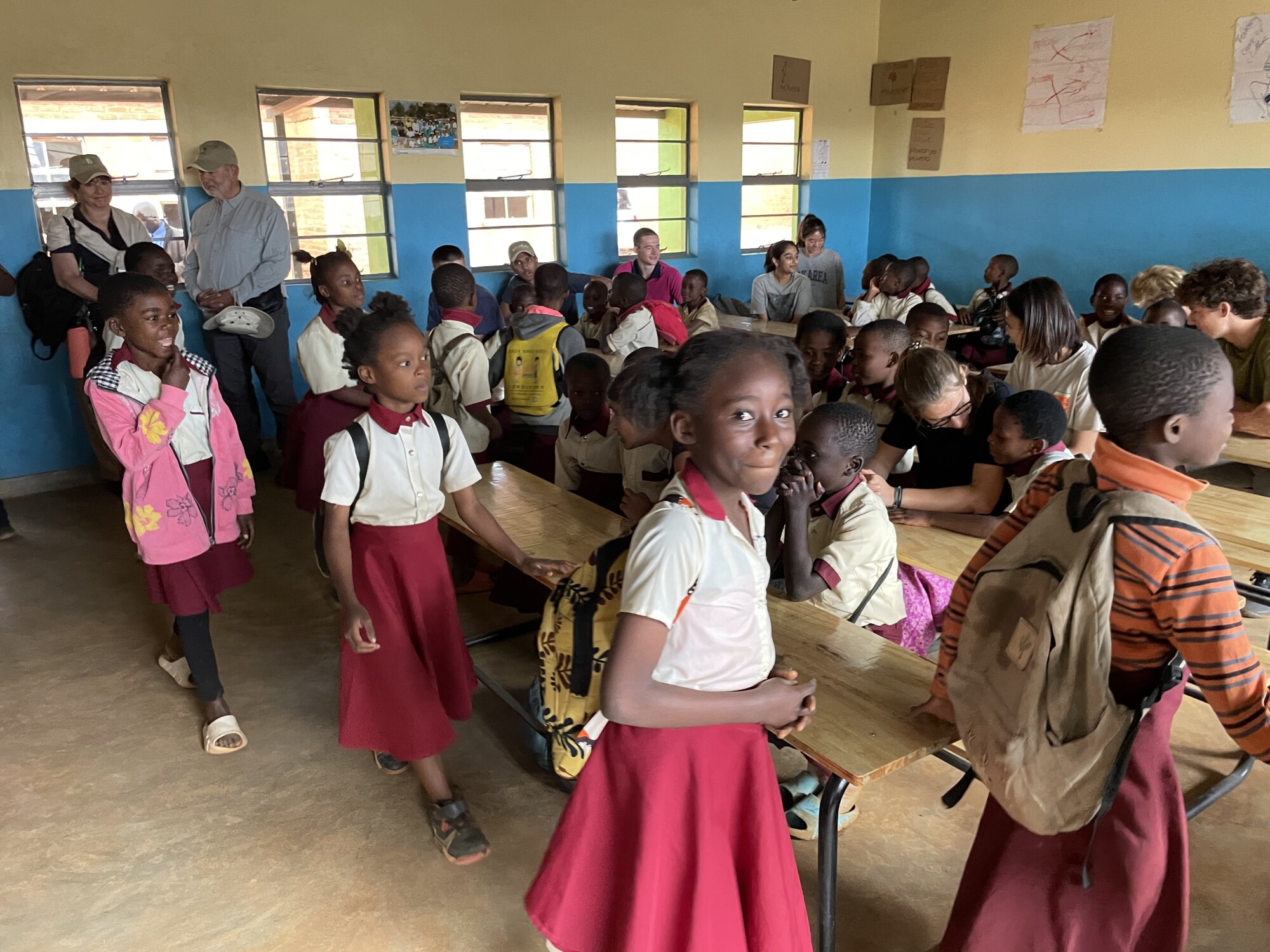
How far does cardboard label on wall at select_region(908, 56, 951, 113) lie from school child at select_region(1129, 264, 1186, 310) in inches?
147

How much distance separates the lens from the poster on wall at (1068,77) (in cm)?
678

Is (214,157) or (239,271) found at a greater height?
(214,157)

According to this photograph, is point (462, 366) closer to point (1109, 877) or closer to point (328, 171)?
point (1109, 877)

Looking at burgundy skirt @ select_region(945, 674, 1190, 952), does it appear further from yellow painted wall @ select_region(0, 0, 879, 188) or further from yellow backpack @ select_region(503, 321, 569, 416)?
yellow painted wall @ select_region(0, 0, 879, 188)

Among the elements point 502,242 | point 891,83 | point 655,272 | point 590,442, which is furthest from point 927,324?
point 891,83

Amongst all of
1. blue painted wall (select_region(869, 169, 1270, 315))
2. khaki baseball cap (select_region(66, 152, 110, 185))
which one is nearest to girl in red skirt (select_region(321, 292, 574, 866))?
khaki baseball cap (select_region(66, 152, 110, 185))

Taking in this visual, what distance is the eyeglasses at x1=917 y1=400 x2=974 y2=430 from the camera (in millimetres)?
2730

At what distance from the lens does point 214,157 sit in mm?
5164

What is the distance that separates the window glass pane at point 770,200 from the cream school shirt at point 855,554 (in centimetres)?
656

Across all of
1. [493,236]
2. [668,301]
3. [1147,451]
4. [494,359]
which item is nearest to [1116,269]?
[668,301]

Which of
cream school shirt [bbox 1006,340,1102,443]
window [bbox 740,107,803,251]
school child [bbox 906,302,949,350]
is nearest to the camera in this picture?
cream school shirt [bbox 1006,340,1102,443]

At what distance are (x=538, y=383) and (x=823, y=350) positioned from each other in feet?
3.91

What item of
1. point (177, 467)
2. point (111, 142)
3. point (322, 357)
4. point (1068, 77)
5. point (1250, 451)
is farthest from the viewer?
→ point (1068, 77)

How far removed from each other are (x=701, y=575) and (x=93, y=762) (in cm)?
232
